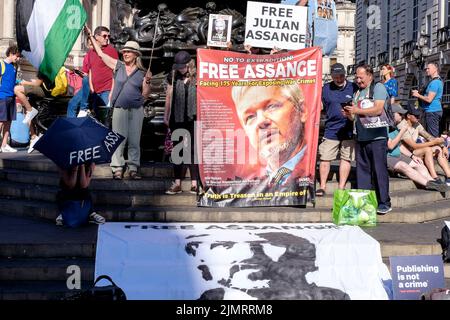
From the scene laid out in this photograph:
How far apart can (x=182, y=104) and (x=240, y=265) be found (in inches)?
106

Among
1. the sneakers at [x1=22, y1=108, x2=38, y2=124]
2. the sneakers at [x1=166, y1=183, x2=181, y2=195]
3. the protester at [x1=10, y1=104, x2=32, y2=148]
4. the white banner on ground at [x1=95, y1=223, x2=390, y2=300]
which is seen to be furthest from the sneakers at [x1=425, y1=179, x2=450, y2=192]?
the protester at [x1=10, y1=104, x2=32, y2=148]

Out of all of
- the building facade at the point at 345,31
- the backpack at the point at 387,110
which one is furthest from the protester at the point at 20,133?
the building facade at the point at 345,31

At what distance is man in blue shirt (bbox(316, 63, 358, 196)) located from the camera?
837 cm

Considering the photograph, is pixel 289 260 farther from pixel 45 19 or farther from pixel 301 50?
pixel 45 19

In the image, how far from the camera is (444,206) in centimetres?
881

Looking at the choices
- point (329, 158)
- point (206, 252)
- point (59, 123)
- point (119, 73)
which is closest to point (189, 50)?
point (119, 73)

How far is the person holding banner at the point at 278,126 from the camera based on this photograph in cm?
785

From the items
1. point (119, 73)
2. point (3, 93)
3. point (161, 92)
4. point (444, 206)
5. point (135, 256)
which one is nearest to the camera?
point (135, 256)

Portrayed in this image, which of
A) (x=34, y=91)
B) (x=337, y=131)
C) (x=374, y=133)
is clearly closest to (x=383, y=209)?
(x=374, y=133)

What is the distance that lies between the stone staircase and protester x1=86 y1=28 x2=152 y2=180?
0.36m

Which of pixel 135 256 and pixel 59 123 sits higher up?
pixel 59 123

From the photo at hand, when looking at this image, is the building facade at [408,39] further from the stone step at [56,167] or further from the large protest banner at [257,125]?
the large protest banner at [257,125]

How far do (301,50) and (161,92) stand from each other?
11.1ft

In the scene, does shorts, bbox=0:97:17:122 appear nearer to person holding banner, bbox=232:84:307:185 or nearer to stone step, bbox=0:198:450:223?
stone step, bbox=0:198:450:223
